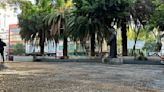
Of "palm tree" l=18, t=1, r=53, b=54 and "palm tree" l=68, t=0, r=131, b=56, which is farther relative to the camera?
"palm tree" l=18, t=1, r=53, b=54

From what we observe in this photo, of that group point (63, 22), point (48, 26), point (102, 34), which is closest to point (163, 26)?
point (102, 34)

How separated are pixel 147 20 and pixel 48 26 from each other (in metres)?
10.6

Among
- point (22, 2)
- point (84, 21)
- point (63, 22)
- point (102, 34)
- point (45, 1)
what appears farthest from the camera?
point (63, 22)

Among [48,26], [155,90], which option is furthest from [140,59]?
[155,90]

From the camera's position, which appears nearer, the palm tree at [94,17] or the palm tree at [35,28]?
the palm tree at [94,17]

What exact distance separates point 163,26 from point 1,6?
1220 cm

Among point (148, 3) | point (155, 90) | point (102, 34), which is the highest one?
point (148, 3)

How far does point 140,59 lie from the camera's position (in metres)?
27.7

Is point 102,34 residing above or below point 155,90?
above

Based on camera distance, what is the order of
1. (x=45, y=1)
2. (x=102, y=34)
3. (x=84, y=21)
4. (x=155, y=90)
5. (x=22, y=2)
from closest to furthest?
(x=155, y=90)
(x=45, y=1)
(x=22, y=2)
(x=84, y=21)
(x=102, y=34)

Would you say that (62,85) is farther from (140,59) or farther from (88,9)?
(140,59)

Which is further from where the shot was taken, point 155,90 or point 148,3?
point 148,3

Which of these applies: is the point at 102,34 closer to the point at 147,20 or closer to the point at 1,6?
the point at 147,20

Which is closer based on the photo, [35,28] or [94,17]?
[94,17]
